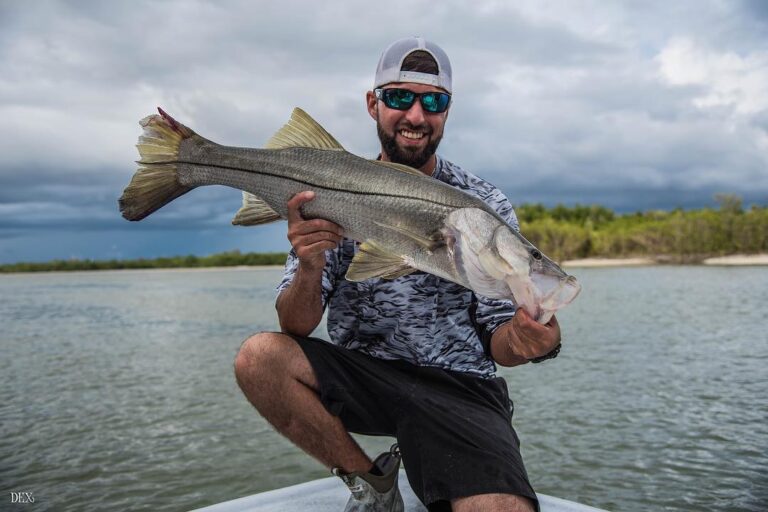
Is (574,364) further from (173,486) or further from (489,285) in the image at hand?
(489,285)

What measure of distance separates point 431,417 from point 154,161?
1955 millimetres

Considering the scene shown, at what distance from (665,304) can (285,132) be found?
90.7 feet

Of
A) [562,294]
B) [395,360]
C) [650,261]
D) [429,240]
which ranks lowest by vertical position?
[650,261]

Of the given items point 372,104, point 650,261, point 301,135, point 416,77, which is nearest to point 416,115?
point 416,77

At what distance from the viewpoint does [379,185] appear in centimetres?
298

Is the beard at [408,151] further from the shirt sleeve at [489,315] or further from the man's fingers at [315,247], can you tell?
the man's fingers at [315,247]

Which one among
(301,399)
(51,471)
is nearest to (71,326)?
(51,471)

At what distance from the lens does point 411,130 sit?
3646mm

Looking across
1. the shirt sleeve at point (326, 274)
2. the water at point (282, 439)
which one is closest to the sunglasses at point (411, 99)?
the shirt sleeve at point (326, 274)

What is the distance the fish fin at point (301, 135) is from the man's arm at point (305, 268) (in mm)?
322

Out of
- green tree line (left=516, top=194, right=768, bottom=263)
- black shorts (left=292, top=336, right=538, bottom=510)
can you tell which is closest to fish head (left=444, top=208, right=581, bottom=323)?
black shorts (left=292, top=336, right=538, bottom=510)

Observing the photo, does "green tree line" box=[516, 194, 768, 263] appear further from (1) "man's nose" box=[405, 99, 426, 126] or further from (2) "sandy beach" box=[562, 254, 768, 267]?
(1) "man's nose" box=[405, 99, 426, 126]

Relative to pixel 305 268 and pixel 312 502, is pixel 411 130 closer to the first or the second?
pixel 305 268

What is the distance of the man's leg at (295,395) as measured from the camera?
3.52m
